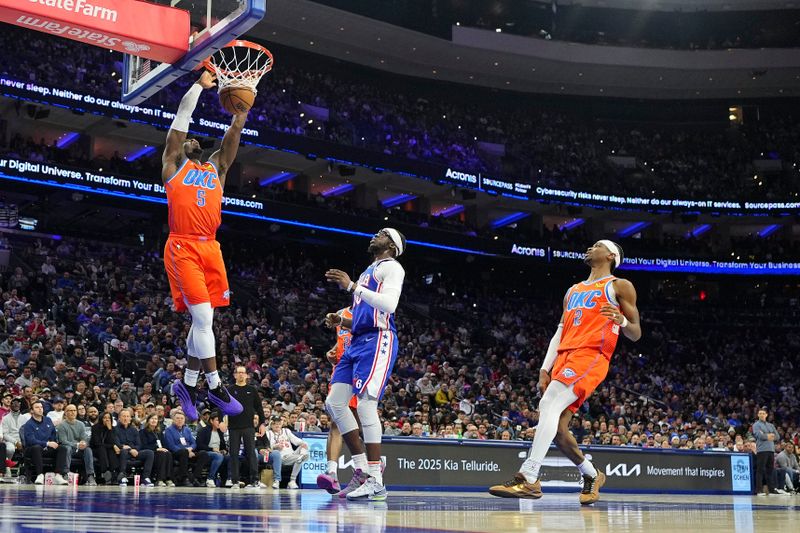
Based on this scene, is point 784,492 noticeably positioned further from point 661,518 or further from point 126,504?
point 126,504

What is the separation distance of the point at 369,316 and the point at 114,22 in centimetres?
424


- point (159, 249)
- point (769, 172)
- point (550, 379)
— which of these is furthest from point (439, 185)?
point (550, 379)

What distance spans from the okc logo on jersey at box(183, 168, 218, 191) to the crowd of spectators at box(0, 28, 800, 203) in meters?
23.6

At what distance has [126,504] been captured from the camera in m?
6.40

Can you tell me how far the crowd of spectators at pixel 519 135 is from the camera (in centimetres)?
3575

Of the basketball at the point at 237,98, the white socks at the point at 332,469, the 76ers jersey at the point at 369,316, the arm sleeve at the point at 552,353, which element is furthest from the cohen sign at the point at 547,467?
the basketball at the point at 237,98

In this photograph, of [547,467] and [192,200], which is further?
[547,467]

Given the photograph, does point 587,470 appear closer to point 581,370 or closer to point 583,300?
point 581,370

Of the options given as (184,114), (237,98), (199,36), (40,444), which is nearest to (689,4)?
(40,444)

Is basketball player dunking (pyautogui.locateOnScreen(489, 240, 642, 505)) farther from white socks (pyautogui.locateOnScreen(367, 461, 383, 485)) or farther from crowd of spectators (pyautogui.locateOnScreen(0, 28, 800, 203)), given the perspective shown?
crowd of spectators (pyautogui.locateOnScreen(0, 28, 800, 203))

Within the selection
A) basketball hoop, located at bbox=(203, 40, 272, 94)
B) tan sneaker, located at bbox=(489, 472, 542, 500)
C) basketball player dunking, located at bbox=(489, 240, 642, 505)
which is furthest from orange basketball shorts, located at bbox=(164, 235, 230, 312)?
basketball player dunking, located at bbox=(489, 240, 642, 505)

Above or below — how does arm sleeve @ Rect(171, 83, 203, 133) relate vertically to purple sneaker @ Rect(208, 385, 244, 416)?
above

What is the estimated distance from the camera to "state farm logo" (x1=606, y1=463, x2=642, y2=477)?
20203 mm

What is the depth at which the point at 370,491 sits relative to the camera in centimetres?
816
